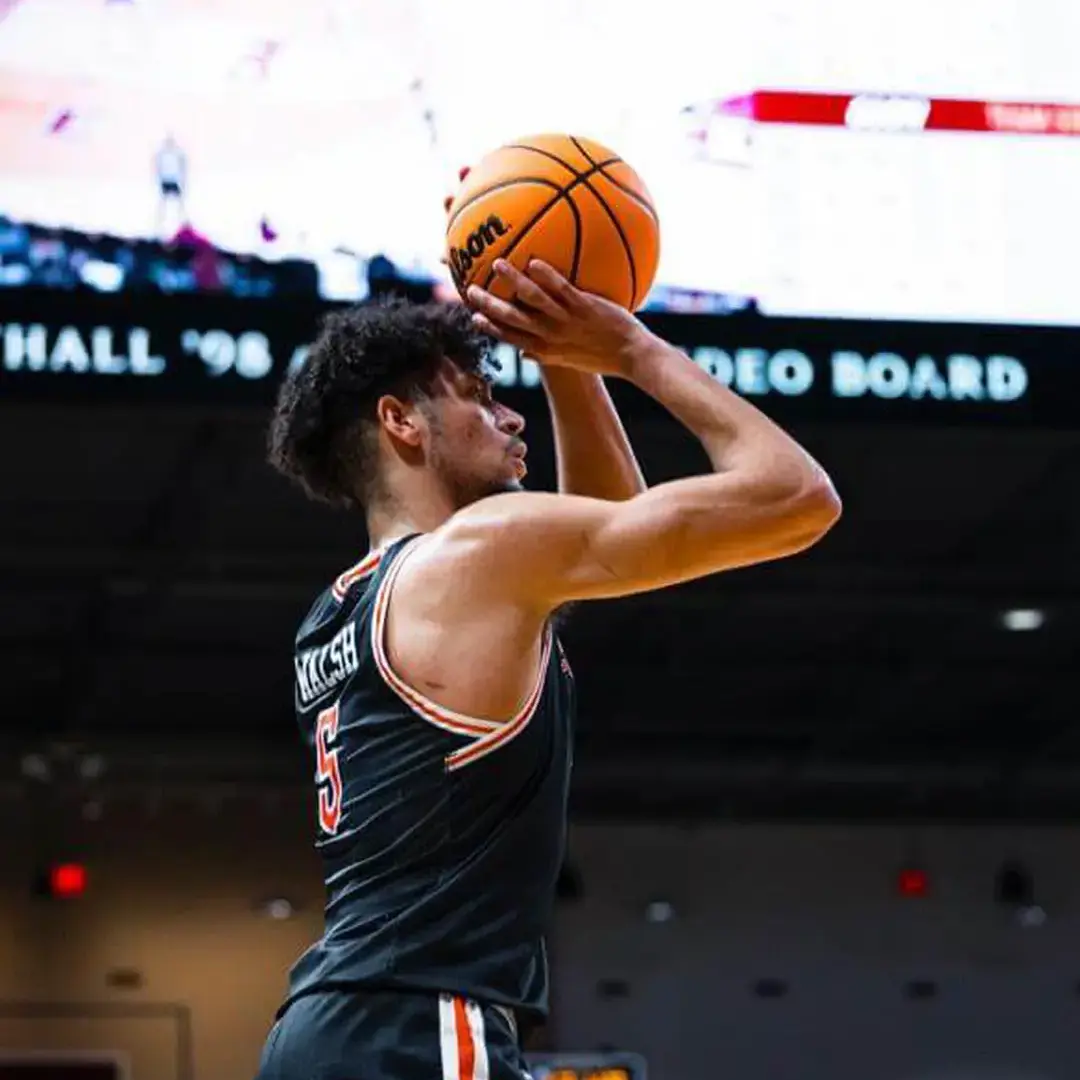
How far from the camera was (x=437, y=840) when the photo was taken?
9.46 ft

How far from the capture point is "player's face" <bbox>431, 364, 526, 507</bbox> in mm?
3133

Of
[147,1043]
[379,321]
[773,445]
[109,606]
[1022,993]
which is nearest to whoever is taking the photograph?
[773,445]

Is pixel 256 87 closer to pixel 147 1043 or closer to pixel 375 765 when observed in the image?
pixel 375 765

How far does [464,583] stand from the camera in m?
2.89

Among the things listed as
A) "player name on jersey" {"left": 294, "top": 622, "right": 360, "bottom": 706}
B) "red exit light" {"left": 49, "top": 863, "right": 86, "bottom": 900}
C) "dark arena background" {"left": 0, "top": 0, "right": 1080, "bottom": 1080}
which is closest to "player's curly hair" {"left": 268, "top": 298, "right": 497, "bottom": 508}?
"player name on jersey" {"left": 294, "top": 622, "right": 360, "bottom": 706}

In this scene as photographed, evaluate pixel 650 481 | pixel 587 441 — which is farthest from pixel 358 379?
pixel 650 481

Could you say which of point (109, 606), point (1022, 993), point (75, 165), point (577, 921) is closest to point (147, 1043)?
point (577, 921)

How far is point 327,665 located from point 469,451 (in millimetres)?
356

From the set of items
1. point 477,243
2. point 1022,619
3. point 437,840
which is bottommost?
point 437,840

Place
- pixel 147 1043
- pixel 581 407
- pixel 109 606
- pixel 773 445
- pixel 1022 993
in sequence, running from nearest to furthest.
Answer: pixel 773 445 < pixel 581 407 < pixel 109 606 < pixel 147 1043 < pixel 1022 993

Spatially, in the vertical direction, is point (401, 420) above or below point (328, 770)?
above

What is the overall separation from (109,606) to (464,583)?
840 centimetres

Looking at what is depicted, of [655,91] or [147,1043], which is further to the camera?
[147,1043]

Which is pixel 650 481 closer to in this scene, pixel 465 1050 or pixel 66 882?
pixel 66 882
